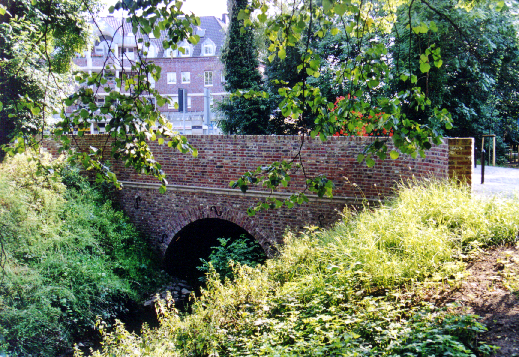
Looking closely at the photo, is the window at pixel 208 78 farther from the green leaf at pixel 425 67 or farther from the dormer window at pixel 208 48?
the green leaf at pixel 425 67

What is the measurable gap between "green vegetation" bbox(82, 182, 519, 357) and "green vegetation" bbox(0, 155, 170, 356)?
3.38 metres

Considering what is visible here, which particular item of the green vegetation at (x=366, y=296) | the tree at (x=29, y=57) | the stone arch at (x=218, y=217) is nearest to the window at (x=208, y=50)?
the tree at (x=29, y=57)

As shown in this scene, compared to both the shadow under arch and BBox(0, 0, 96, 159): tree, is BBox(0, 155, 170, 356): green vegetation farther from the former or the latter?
BBox(0, 0, 96, 159): tree

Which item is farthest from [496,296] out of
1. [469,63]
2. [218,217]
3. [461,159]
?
[469,63]

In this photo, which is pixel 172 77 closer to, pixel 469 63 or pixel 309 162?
pixel 469 63

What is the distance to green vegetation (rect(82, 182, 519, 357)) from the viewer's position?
11.4 feet

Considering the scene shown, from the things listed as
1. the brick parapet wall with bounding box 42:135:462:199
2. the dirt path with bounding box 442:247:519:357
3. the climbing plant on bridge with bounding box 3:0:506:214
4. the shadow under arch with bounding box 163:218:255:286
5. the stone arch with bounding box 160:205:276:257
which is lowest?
the shadow under arch with bounding box 163:218:255:286

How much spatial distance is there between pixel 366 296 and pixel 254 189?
18.1ft

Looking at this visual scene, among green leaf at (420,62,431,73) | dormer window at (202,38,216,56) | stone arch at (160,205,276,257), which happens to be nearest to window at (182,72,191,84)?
dormer window at (202,38,216,56)

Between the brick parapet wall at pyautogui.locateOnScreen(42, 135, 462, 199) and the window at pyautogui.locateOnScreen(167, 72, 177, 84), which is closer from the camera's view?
the brick parapet wall at pyautogui.locateOnScreen(42, 135, 462, 199)

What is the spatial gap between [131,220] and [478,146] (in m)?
13.0

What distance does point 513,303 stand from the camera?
11.7 feet

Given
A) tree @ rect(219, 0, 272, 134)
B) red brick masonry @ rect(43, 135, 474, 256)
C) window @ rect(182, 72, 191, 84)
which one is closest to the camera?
red brick masonry @ rect(43, 135, 474, 256)

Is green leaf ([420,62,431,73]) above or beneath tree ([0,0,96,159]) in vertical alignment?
beneath
